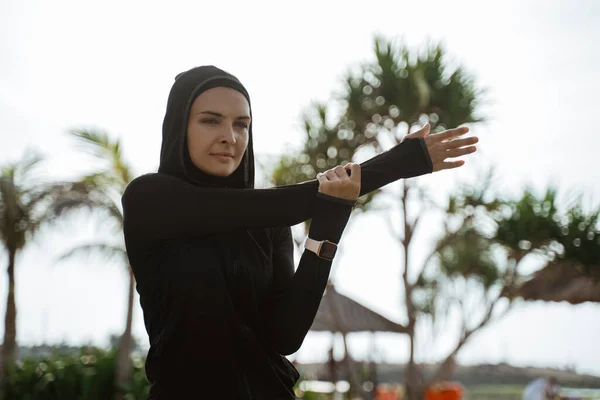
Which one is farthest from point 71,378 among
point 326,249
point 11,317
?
point 326,249

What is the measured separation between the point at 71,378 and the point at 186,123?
9449mm

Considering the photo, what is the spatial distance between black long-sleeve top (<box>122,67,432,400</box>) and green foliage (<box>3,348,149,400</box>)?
8645mm

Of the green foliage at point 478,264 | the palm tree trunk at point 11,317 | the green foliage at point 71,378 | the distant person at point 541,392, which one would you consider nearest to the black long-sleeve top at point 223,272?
the green foliage at point 71,378

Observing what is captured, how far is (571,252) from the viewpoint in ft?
32.8

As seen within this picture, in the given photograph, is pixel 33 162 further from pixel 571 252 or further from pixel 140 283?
pixel 140 283

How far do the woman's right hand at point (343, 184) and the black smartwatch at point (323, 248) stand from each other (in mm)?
98

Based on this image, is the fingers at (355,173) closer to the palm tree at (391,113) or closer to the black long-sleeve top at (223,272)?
the black long-sleeve top at (223,272)

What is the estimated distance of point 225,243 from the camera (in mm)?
1447

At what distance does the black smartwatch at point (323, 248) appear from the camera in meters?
1.40

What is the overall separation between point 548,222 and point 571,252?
53cm

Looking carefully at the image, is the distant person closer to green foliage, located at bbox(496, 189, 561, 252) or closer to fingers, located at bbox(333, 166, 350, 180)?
green foliage, located at bbox(496, 189, 561, 252)

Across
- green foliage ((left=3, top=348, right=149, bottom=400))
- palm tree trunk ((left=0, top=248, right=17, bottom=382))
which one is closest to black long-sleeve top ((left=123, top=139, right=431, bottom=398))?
green foliage ((left=3, top=348, right=149, bottom=400))

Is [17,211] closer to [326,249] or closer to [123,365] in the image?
[123,365]

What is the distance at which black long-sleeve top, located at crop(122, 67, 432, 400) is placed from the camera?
1.34 metres
